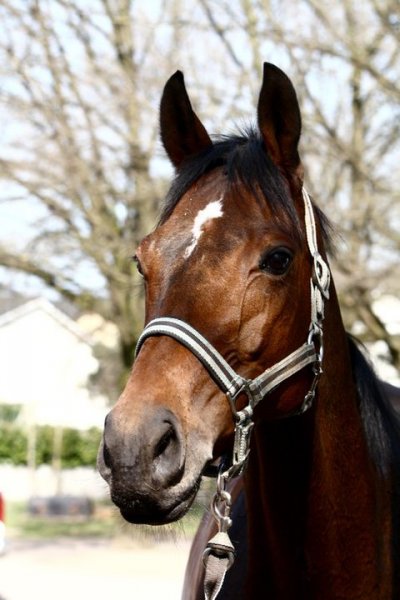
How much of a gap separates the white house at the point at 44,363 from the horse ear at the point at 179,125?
42684 mm

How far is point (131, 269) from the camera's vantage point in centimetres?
1653

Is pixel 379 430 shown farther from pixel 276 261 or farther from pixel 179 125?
pixel 179 125

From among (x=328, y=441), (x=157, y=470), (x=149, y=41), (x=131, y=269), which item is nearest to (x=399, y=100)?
(x=149, y=41)

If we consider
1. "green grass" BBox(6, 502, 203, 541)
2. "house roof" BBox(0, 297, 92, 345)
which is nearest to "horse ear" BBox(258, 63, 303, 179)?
"green grass" BBox(6, 502, 203, 541)

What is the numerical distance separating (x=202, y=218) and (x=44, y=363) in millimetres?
51014

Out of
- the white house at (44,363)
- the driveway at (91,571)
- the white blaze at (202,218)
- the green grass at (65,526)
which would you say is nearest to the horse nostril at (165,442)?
the white blaze at (202,218)

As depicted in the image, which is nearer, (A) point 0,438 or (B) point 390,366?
(B) point 390,366

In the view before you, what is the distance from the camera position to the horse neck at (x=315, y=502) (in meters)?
3.44

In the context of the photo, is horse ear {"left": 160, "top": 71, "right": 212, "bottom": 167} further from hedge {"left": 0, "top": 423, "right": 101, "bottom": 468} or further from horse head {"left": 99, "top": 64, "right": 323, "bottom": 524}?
hedge {"left": 0, "top": 423, "right": 101, "bottom": 468}

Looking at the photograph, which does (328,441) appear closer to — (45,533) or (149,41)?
(149,41)

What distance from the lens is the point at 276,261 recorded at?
10.6ft

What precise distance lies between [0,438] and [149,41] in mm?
20716

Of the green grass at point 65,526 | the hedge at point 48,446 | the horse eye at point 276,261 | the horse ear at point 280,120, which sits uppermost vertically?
the hedge at point 48,446

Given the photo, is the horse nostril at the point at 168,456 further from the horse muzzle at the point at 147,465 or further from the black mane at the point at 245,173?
the black mane at the point at 245,173
